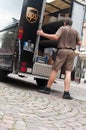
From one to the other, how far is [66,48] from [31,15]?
1.34 meters

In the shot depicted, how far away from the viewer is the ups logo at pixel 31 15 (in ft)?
31.8

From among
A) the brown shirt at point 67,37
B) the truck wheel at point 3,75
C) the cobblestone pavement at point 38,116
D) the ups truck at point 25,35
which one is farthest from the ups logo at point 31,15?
the cobblestone pavement at point 38,116

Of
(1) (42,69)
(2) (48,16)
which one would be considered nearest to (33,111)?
(1) (42,69)

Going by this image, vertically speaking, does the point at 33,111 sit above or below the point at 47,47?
below

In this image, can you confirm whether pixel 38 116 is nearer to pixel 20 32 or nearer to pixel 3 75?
pixel 20 32

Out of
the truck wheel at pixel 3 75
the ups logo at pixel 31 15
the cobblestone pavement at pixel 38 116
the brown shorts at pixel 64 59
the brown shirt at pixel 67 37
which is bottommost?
the cobblestone pavement at pixel 38 116

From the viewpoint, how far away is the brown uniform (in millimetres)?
9047

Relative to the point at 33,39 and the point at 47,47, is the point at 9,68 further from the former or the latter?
the point at 47,47

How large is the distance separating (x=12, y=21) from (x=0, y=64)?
1.25m

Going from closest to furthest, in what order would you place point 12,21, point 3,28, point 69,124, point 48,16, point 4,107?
point 69,124 → point 4,107 → point 12,21 → point 3,28 → point 48,16

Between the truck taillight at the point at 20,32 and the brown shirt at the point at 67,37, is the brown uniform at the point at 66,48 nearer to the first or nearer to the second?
the brown shirt at the point at 67,37

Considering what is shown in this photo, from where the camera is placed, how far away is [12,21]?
34.2ft

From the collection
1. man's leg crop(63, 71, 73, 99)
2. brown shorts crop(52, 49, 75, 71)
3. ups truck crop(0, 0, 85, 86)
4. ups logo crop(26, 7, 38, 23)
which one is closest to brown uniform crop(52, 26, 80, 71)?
brown shorts crop(52, 49, 75, 71)

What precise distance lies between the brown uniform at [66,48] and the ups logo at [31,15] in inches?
40.9
